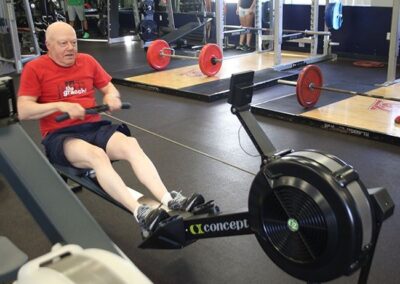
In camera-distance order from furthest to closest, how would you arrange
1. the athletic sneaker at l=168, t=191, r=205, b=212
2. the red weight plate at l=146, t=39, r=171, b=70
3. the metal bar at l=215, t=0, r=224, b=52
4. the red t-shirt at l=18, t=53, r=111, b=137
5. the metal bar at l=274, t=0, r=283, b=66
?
the red weight plate at l=146, t=39, r=171, b=70 < the metal bar at l=215, t=0, r=224, b=52 < the metal bar at l=274, t=0, r=283, b=66 < the red t-shirt at l=18, t=53, r=111, b=137 < the athletic sneaker at l=168, t=191, r=205, b=212

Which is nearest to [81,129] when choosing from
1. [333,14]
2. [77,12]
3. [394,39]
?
[394,39]

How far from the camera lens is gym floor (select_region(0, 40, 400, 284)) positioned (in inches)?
77.0

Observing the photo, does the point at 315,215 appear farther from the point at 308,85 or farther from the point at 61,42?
the point at 308,85

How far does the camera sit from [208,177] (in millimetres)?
→ 2873

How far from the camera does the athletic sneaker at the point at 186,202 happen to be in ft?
5.98

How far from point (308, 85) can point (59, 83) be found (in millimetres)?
2434

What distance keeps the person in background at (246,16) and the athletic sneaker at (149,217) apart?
6002mm

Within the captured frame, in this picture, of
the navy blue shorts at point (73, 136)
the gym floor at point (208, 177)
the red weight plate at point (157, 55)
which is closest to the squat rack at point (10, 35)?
the red weight plate at point (157, 55)

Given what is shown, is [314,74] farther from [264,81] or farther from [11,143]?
[11,143]

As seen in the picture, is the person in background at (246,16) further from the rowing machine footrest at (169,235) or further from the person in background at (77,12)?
the rowing machine footrest at (169,235)

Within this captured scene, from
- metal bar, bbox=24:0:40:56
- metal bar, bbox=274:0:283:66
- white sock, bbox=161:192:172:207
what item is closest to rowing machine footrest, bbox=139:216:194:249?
white sock, bbox=161:192:172:207

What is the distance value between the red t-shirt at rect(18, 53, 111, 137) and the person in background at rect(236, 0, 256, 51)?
18.1 ft

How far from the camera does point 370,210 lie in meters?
1.31

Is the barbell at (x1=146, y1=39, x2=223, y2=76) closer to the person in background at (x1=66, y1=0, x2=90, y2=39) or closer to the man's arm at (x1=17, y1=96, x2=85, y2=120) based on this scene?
the man's arm at (x1=17, y1=96, x2=85, y2=120)
